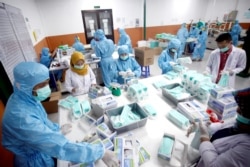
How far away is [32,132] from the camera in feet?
2.64

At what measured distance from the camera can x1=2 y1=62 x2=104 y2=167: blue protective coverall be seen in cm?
81

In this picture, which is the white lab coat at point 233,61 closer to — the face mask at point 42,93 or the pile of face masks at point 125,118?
the pile of face masks at point 125,118

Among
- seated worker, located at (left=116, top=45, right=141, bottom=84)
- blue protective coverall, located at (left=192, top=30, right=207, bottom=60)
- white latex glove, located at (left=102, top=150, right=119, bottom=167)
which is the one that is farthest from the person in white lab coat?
blue protective coverall, located at (left=192, top=30, right=207, bottom=60)

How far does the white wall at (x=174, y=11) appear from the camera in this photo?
6.67 metres

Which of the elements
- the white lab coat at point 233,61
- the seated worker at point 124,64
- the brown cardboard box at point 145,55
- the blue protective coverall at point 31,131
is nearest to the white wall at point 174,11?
the brown cardboard box at point 145,55

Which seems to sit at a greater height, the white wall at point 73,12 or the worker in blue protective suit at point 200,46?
the white wall at point 73,12

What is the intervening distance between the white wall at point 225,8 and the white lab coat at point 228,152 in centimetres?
856

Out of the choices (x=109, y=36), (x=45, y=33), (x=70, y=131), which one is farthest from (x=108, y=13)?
(x=70, y=131)

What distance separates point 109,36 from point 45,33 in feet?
8.76

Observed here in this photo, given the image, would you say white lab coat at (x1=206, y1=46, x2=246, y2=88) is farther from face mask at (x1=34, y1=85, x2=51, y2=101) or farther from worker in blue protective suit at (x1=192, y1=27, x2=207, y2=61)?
worker in blue protective suit at (x1=192, y1=27, x2=207, y2=61)

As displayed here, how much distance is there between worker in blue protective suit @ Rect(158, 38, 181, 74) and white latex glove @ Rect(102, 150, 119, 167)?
2058 mm

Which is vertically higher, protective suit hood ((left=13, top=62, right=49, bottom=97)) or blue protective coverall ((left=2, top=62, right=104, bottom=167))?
protective suit hood ((left=13, top=62, right=49, bottom=97))

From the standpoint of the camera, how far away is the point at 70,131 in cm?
125

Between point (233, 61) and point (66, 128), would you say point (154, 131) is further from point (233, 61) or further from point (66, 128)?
point (233, 61)
